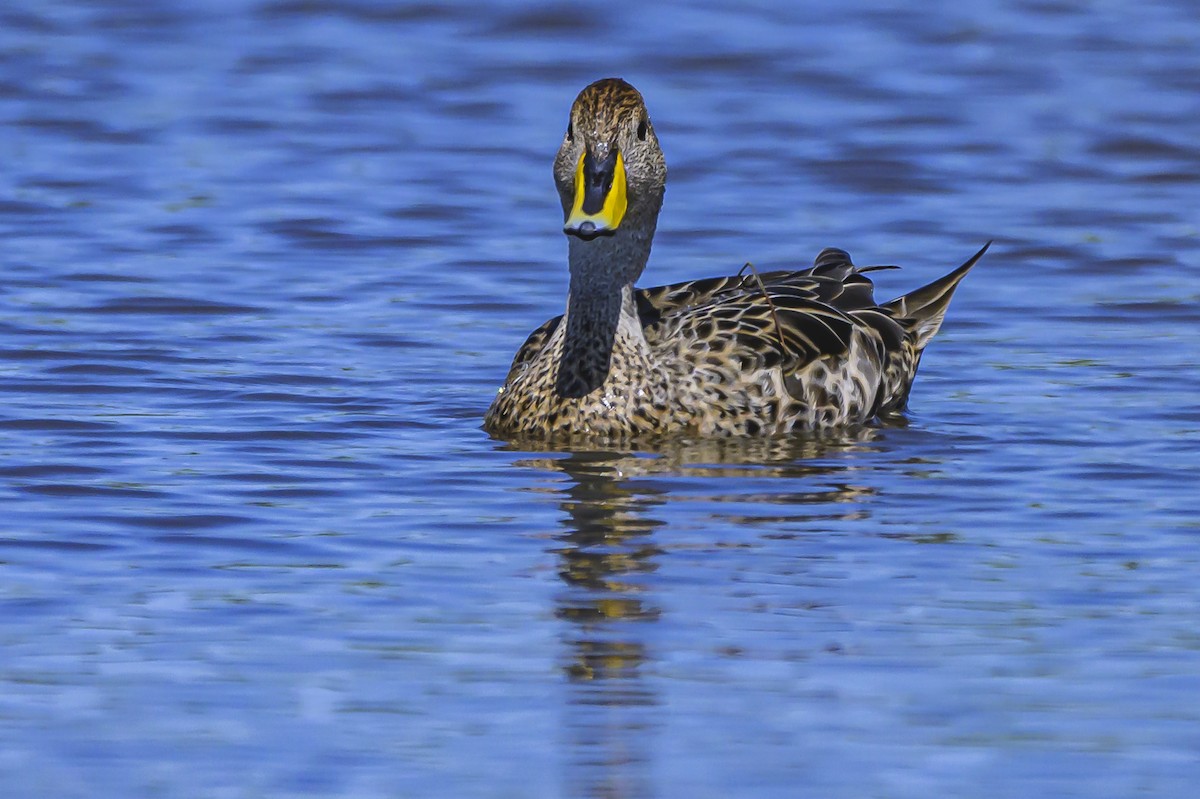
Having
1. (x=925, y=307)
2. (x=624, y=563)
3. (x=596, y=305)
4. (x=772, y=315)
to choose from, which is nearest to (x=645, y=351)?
(x=596, y=305)

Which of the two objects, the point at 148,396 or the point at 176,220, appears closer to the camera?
the point at 148,396

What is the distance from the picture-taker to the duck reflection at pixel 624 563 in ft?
21.7

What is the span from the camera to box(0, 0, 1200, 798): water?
6742 mm

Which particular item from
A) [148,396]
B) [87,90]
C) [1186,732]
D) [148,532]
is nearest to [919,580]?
[1186,732]

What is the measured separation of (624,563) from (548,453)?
2000 millimetres

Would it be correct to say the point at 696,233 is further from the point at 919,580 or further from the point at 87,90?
the point at 919,580

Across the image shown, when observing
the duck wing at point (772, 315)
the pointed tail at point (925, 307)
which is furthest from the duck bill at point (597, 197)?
the pointed tail at point (925, 307)

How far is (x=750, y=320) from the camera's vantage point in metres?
11.1

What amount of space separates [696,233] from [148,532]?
22.9 ft

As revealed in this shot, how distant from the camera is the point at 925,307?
12.3 m

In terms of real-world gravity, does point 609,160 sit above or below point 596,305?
above

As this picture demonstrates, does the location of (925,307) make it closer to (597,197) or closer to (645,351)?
(645,351)

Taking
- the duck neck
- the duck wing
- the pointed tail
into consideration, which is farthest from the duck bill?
the pointed tail

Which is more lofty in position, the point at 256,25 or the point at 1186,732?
the point at 256,25
